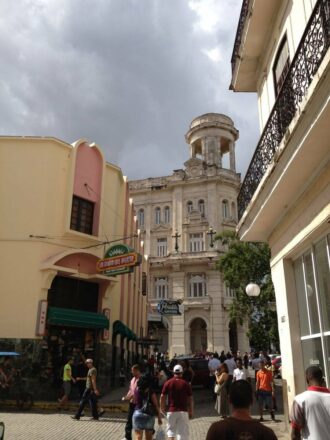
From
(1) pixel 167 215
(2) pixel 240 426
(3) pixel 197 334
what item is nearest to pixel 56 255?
(2) pixel 240 426

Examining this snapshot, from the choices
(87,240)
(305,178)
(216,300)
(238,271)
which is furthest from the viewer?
(216,300)

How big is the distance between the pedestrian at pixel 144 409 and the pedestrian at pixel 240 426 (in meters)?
4.55

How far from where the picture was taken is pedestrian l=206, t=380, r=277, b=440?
2.86 meters

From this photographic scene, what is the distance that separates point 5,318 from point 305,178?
38.1 ft

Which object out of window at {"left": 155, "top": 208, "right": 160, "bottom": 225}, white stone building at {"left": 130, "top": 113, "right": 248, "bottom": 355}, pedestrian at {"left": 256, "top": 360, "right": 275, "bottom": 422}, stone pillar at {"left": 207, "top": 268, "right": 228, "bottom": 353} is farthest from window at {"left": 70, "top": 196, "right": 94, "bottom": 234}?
window at {"left": 155, "top": 208, "right": 160, "bottom": 225}

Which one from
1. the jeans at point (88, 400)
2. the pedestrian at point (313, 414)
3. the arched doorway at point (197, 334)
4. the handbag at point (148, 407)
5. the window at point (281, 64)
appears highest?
the window at point (281, 64)

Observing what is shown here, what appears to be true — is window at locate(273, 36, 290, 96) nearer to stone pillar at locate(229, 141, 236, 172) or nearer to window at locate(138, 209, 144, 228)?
window at locate(138, 209, 144, 228)

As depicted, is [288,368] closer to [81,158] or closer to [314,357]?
[314,357]

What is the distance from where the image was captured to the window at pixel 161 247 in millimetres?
44763

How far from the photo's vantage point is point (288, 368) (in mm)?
8680

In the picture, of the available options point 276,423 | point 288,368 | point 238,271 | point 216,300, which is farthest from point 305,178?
point 216,300

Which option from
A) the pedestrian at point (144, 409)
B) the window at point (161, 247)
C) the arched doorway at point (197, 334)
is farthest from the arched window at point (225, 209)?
the pedestrian at point (144, 409)

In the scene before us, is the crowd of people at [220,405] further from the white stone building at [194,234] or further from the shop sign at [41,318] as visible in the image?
the white stone building at [194,234]

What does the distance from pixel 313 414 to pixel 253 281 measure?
20483mm
